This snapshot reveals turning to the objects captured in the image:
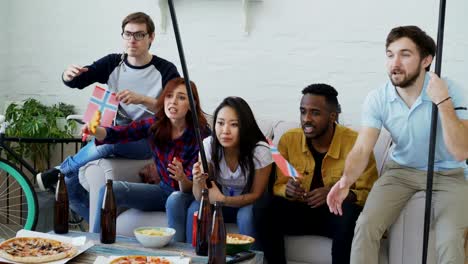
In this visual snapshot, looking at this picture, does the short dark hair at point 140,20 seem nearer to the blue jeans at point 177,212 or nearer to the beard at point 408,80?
the blue jeans at point 177,212

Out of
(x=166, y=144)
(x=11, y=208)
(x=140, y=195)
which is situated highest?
(x=166, y=144)

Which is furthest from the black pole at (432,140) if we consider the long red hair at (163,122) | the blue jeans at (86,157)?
the blue jeans at (86,157)

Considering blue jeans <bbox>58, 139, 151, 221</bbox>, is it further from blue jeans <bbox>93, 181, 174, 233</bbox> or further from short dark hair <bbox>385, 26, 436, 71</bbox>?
short dark hair <bbox>385, 26, 436, 71</bbox>

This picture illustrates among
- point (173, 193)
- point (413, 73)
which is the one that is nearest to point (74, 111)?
point (173, 193)

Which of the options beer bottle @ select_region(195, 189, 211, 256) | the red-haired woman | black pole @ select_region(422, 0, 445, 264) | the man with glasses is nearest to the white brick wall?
the man with glasses

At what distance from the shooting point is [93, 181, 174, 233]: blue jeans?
298 centimetres

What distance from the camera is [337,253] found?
261 centimetres

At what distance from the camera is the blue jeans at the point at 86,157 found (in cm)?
325

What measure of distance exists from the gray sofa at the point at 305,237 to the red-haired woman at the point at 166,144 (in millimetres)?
95

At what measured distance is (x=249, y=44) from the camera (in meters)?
4.15

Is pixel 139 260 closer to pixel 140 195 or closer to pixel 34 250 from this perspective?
pixel 34 250

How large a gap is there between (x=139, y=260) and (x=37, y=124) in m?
2.57

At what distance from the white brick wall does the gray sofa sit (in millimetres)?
829

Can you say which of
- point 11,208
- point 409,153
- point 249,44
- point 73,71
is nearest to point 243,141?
point 409,153
